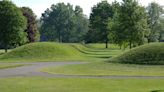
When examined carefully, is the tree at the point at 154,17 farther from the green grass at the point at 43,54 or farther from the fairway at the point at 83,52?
the green grass at the point at 43,54

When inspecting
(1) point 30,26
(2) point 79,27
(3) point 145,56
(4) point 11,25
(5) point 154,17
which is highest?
(5) point 154,17

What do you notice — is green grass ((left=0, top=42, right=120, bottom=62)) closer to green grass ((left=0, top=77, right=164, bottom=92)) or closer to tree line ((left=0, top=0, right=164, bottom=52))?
tree line ((left=0, top=0, right=164, bottom=52))

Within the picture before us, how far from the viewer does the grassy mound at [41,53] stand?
69.9 meters

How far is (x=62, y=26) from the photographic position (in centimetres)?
15962

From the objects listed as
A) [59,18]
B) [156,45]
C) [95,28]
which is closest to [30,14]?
[95,28]

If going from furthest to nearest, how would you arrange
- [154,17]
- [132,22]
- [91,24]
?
[91,24]
[154,17]
[132,22]

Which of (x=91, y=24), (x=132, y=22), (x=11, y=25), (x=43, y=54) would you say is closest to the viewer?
(x=43, y=54)

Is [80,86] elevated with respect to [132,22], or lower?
lower

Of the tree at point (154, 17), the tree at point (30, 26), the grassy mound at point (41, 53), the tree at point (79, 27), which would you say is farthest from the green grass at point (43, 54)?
the tree at point (79, 27)

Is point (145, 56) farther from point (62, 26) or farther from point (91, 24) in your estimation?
point (62, 26)

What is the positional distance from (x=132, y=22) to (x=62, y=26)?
86.6m

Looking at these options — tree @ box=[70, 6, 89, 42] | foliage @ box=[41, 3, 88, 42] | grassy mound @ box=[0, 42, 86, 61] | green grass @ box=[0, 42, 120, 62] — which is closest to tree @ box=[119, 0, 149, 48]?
green grass @ box=[0, 42, 120, 62]

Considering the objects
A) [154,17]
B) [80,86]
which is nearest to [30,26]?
[154,17]

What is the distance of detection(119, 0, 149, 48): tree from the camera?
75431mm
